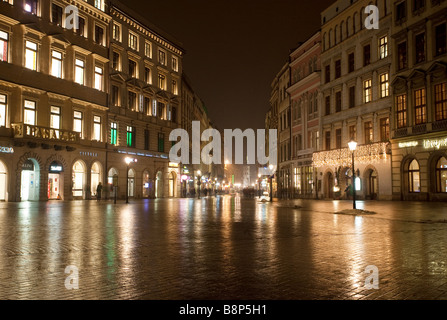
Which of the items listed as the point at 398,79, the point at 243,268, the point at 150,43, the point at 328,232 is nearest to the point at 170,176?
the point at 150,43

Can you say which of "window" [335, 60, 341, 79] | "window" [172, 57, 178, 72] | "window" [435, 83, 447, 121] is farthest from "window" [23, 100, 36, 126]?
"window" [435, 83, 447, 121]

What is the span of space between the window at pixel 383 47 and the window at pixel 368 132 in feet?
21.3

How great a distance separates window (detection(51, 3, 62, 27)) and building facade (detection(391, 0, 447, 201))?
101ft

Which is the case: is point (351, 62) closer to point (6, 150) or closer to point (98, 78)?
point (98, 78)

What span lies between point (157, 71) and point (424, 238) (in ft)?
157

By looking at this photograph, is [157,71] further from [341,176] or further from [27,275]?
[27,275]

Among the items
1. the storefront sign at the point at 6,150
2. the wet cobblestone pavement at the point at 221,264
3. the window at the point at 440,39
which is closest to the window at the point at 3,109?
the storefront sign at the point at 6,150

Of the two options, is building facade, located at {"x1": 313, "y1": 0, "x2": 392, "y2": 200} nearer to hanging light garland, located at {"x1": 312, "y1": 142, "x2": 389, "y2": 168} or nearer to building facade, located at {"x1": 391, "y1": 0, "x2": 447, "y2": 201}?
hanging light garland, located at {"x1": 312, "y1": 142, "x2": 389, "y2": 168}

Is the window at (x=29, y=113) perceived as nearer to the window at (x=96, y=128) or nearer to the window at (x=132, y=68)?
the window at (x=96, y=128)

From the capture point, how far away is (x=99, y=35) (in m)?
44.4

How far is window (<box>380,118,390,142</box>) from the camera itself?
38.8 meters

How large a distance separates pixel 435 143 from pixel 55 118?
108ft

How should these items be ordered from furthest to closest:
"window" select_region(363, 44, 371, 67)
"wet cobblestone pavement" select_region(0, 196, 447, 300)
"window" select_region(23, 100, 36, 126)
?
"window" select_region(363, 44, 371, 67), "window" select_region(23, 100, 36, 126), "wet cobblestone pavement" select_region(0, 196, 447, 300)

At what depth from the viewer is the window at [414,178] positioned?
115ft
